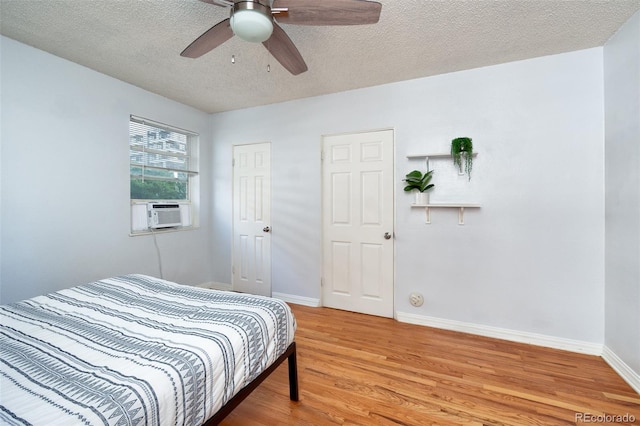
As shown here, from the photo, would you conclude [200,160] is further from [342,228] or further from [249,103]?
[342,228]

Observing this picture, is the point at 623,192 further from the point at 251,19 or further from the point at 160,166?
the point at 160,166

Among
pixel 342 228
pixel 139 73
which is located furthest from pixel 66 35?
pixel 342 228

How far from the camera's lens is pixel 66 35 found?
2062mm

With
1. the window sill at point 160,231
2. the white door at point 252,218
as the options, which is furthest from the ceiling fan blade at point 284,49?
the window sill at point 160,231

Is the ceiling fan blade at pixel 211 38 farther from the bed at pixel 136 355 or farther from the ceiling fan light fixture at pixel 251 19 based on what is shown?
the bed at pixel 136 355

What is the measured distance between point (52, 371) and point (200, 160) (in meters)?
3.21

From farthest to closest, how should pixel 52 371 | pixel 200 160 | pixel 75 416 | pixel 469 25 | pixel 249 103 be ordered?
1. pixel 200 160
2. pixel 249 103
3. pixel 469 25
4. pixel 52 371
5. pixel 75 416

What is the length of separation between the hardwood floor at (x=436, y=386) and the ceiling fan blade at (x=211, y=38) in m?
2.28

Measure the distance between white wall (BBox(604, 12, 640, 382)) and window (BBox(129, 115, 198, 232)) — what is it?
4.37 m

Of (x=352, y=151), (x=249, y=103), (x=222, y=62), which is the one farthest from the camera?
(x=249, y=103)

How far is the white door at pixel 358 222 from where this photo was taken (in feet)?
9.71

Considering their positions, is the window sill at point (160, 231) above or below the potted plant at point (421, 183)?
below

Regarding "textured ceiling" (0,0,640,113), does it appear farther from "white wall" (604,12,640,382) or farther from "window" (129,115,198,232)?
"window" (129,115,198,232)

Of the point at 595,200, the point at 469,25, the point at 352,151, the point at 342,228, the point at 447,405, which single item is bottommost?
the point at 447,405
